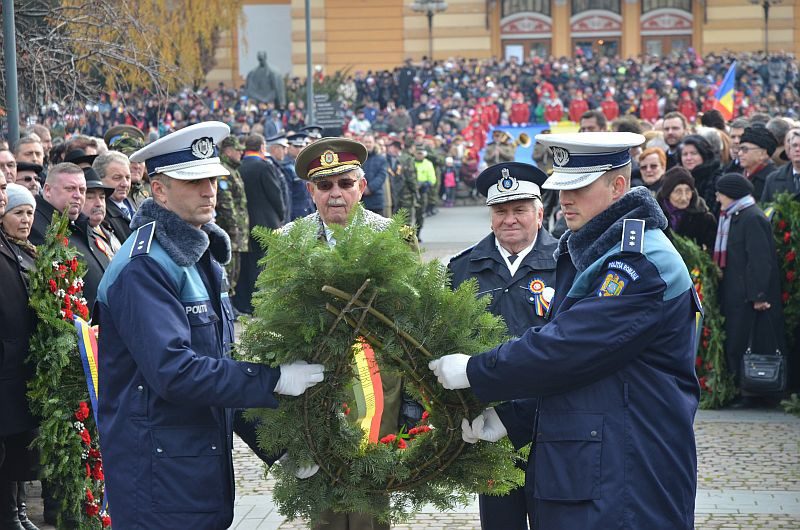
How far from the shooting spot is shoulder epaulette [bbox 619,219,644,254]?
3996 mm

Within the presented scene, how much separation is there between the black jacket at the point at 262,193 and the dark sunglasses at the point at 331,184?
9.57 m

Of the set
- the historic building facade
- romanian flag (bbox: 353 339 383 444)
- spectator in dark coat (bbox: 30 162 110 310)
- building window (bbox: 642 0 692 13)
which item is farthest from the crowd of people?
building window (bbox: 642 0 692 13)

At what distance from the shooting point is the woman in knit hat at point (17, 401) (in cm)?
631

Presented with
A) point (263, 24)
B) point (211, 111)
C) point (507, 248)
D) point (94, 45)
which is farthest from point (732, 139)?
point (263, 24)

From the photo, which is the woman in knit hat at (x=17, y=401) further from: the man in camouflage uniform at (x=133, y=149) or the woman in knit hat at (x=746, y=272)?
the woman in knit hat at (x=746, y=272)

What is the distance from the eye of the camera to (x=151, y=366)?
409cm

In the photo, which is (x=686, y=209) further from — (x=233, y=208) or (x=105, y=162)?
(x=233, y=208)

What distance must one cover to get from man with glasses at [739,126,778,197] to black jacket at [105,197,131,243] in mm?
5519

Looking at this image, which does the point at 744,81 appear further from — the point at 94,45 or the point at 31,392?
the point at 31,392

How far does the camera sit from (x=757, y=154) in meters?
11.0

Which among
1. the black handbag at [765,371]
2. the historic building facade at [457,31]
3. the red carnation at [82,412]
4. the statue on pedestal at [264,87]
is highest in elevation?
the historic building facade at [457,31]

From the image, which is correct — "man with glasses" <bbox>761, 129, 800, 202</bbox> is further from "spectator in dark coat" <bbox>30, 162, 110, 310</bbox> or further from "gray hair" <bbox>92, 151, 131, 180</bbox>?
"spectator in dark coat" <bbox>30, 162, 110, 310</bbox>

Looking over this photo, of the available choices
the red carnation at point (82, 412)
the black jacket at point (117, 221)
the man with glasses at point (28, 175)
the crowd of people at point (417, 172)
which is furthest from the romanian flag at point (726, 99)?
the red carnation at point (82, 412)

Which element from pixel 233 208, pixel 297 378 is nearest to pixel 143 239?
pixel 297 378
